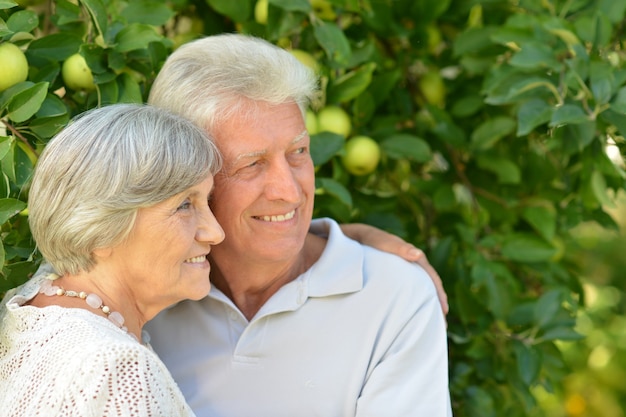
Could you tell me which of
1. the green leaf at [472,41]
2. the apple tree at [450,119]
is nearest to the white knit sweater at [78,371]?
the apple tree at [450,119]

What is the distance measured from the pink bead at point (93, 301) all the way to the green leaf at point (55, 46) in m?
0.65

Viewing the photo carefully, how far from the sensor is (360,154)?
2.49 metres

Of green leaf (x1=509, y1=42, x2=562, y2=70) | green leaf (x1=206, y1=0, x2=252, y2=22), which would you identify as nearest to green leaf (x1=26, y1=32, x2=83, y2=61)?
green leaf (x1=206, y1=0, x2=252, y2=22)

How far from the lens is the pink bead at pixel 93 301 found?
1.74 metres

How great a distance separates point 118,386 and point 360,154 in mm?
1124

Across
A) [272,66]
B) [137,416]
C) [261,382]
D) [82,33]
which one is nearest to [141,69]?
[82,33]

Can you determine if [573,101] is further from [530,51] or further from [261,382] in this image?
[261,382]

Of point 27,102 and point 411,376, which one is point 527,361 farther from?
point 27,102

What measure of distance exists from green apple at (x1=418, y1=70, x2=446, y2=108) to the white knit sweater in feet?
4.86

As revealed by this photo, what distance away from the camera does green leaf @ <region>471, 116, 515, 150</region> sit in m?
2.64

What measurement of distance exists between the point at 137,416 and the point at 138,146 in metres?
0.49

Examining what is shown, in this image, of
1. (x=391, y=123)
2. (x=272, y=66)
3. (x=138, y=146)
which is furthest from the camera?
(x=391, y=123)

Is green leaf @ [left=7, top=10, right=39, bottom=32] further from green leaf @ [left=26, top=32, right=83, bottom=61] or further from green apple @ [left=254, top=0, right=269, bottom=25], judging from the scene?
green apple @ [left=254, top=0, right=269, bottom=25]

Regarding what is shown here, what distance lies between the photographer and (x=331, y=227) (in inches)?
88.0
